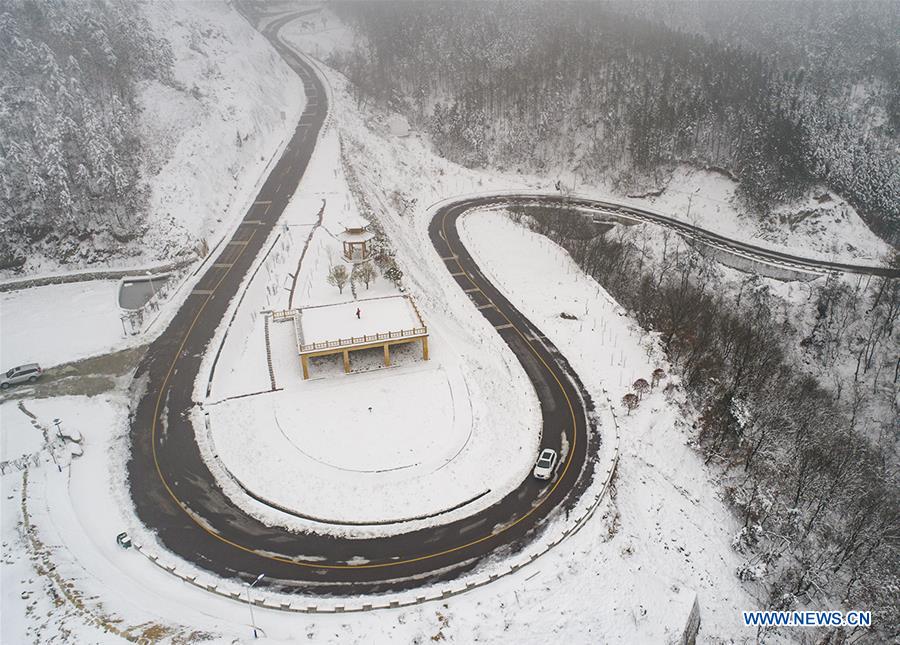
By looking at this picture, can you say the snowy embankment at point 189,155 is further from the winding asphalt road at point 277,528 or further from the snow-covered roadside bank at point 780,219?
the snow-covered roadside bank at point 780,219

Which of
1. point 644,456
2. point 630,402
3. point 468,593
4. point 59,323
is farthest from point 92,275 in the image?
point 644,456

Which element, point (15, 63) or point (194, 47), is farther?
point (194, 47)

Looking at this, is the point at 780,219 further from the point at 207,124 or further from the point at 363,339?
the point at 207,124

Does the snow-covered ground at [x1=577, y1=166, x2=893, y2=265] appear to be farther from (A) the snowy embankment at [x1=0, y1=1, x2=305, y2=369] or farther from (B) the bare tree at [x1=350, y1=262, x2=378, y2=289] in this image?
(A) the snowy embankment at [x1=0, y1=1, x2=305, y2=369]

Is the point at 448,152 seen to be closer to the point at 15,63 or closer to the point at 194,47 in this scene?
the point at 194,47

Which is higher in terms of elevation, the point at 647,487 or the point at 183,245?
the point at 183,245

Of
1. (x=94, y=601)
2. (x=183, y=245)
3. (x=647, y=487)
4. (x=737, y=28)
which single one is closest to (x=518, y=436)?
(x=647, y=487)

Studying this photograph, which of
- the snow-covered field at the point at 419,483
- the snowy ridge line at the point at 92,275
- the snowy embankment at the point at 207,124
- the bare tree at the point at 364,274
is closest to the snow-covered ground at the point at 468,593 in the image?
the snow-covered field at the point at 419,483
